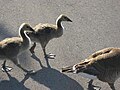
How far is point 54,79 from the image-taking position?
7.59 meters

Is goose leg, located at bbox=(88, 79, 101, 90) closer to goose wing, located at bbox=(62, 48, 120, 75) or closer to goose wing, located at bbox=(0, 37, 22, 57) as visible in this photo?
goose wing, located at bbox=(62, 48, 120, 75)

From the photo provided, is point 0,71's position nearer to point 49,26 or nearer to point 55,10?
point 49,26

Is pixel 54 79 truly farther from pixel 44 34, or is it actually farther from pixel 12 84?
pixel 44 34

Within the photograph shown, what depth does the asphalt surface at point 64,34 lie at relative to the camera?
7520 mm

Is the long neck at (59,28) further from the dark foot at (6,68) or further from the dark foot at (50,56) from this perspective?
the dark foot at (6,68)

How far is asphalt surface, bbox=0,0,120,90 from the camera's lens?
7520 millimetres

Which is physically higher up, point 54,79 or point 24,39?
point 24,39

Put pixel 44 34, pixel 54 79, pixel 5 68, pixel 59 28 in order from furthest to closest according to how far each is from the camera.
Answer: pixel 59 28 → pixel 44 34 → pixel 5 68 → pixel 54 79

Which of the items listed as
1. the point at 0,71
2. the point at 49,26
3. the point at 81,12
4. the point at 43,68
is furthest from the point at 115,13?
the point at 0,71

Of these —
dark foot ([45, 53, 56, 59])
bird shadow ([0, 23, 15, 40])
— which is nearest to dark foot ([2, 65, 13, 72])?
dark foot ([45, 53, 56, 59])

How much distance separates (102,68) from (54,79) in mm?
1095

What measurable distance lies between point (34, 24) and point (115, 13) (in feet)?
6.44

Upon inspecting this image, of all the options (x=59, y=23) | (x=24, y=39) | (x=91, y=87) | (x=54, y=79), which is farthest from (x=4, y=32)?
(x=91, y=87)

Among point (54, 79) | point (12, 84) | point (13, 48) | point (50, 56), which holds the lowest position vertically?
point (54, 79)
